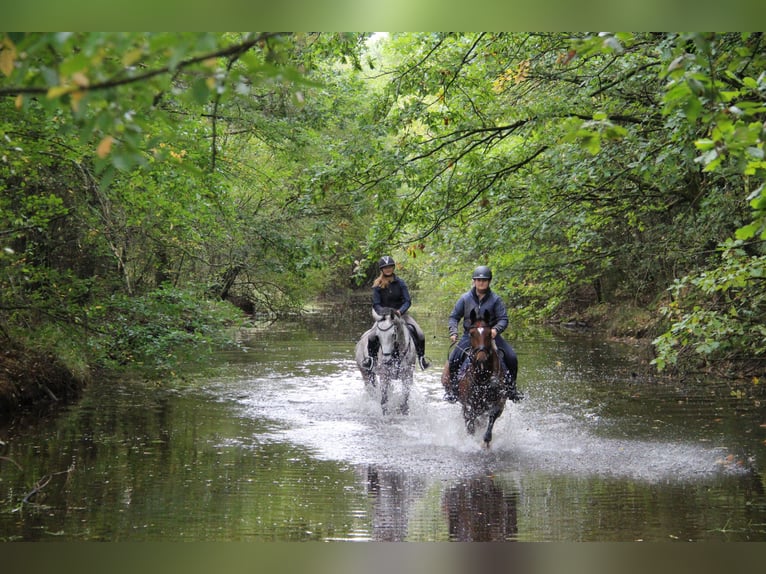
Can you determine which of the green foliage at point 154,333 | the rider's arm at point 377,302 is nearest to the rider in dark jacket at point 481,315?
the rider's arm at point 377,302

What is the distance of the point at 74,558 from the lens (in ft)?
14.3

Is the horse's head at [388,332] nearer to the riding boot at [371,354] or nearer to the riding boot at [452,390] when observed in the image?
the riding boot at [371,354]

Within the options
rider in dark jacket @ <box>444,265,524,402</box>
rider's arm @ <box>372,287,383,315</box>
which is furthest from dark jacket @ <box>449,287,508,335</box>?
rider's arm @ <box>372,287,383,315</box>

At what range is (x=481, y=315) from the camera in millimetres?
10172

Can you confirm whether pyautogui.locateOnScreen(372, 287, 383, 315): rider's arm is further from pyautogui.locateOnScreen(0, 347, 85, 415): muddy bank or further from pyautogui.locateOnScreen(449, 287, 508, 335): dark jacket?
pyautogui.locateOnScreen(0, 347, 85, 415): muddy bank

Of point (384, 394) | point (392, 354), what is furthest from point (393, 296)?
point (384, 394)

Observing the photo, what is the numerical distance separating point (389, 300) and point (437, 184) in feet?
7.79

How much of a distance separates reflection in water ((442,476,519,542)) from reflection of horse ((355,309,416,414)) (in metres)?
4.04

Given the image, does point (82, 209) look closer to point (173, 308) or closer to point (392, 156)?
point (173, 308)

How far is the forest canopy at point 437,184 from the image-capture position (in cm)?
829

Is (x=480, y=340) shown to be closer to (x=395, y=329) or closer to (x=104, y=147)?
(x=395, y=329)

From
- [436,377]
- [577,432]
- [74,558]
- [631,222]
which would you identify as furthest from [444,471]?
[436,377]
